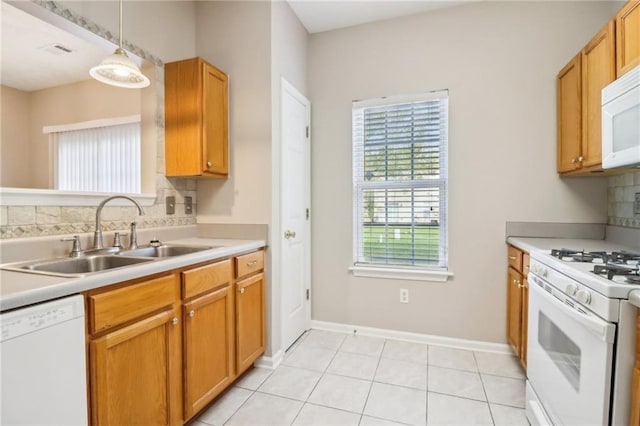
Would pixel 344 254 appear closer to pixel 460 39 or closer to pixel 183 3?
pixel 460 39

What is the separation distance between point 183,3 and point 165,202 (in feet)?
5.00

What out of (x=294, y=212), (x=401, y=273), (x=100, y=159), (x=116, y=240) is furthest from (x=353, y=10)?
(x=100, y=159)

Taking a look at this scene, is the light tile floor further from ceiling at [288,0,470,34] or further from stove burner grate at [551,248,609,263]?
ceiling at [288,0,470,34]

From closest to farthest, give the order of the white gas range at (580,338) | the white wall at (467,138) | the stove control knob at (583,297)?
the white gas range at (580,338) → the stove control knob at (583,297) → the white wall at (467,138)

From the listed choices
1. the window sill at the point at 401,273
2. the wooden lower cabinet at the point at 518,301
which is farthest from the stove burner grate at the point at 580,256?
the window sill at the point at 401,273

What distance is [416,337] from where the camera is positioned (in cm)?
265

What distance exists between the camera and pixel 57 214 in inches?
62.2

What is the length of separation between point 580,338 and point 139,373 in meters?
1.77

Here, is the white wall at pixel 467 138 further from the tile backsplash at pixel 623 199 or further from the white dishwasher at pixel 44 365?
the white dishwasher at pixel 44 365

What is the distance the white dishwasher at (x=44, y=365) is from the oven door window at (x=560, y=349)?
1829 millimetres

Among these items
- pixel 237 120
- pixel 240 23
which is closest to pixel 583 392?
pixel 237 120

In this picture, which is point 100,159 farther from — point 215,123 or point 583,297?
point 583,297

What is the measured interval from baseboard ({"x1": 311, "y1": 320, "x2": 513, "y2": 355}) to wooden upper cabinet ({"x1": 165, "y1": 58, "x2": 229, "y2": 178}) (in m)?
1.75

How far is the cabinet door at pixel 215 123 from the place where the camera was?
2.10 metres
